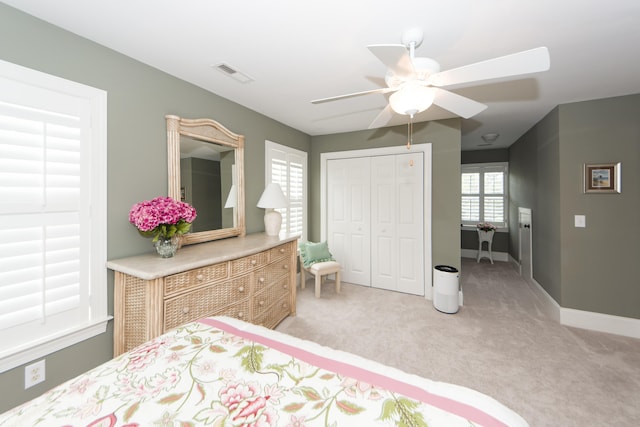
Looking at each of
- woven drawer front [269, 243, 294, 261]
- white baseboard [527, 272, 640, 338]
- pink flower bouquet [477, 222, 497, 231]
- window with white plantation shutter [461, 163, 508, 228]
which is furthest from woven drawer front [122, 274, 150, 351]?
window with white plantation shutter [461, 163, 508, 228]

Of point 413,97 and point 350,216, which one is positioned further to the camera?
point 350,216

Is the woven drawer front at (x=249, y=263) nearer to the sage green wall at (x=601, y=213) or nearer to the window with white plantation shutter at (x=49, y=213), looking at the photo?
the window with white plantation shutter at (x=49, y=213)

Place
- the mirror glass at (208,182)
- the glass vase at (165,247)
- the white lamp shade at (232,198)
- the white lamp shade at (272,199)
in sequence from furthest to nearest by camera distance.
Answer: the white lamp shade at (272,199) → the white lamp shade at (232,198) → the mirror glass at (208,182) → the glass vase at (165,247)

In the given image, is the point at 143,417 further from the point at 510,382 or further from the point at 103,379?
the point at 510,382

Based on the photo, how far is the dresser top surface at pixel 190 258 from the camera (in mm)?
1619

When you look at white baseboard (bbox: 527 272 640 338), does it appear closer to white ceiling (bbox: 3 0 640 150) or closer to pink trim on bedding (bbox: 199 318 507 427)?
white ceiling (bbox: 3 0 640 150)

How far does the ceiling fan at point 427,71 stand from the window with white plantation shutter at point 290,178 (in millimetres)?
2131

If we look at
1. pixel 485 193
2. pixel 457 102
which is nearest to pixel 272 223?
pixel 457 102

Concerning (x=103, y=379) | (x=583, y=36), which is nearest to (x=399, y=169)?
(x=583, y=36)

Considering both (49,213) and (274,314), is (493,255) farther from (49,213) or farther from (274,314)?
(49,213)

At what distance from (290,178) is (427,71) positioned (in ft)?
8.80

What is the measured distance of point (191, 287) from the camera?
1779 millimetres

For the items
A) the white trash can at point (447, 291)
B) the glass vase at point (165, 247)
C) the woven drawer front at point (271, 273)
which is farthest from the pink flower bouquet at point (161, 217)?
the white trash can at point (447, 291)

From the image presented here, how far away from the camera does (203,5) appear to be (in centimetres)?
146
